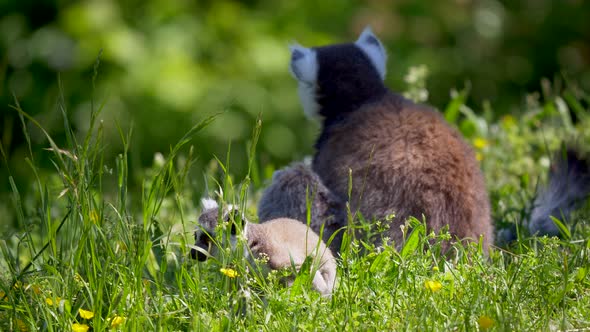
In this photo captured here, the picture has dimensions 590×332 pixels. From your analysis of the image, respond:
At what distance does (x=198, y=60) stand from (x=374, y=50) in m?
3.58

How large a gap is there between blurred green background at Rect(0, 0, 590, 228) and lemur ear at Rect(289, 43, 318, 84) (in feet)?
6.70

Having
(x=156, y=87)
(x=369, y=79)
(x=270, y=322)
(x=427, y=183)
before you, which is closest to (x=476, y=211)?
(x=427, y=183)

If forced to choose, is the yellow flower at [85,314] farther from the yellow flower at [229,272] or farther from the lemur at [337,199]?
the lemur at [337,199]

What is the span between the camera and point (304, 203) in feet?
14.1

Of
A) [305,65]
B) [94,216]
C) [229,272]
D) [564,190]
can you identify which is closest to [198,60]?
[305,65]

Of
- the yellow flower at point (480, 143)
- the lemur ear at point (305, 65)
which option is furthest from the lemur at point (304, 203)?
the yellow flower at point (480, 143)

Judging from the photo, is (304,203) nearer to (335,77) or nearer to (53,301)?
(335,77)

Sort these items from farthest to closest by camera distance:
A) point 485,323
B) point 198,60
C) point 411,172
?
point 198,60 < point 411,172 < point 485,323

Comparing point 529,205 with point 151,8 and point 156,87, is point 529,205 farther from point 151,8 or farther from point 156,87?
point 151,8

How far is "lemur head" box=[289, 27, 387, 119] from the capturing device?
4930mm

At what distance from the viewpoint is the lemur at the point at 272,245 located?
11.5ft

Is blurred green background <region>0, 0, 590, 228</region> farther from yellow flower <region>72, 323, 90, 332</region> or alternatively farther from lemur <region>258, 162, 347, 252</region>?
yellow flower <region>72, 323, 90, 332</region>

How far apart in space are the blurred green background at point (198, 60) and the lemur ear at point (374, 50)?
2.00 m

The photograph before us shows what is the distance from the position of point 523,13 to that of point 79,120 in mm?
5851
